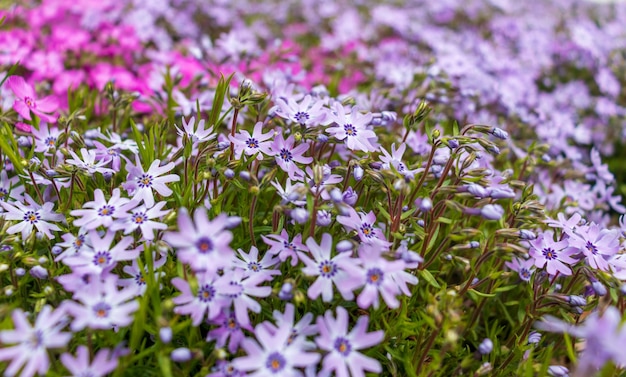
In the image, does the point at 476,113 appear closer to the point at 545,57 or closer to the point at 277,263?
the point at 545,57

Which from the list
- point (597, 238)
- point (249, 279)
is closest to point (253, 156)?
point (249, 279)

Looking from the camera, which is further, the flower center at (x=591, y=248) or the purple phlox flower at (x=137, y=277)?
the flower center at (x=591, y=248)

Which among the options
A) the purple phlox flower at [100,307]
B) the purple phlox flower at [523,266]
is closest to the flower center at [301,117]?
the purple phlox flower at [100,307]

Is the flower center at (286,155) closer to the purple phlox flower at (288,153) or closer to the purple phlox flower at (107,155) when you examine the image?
the purple phlox flower at (288,153)

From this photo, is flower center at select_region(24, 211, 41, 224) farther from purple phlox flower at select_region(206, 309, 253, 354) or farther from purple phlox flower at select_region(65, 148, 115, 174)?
purple phlox flower at select_region(206, 309, 253, 354)

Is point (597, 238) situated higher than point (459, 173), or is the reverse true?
point (459, 173)

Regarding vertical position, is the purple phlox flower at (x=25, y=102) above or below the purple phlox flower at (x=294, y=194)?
above
